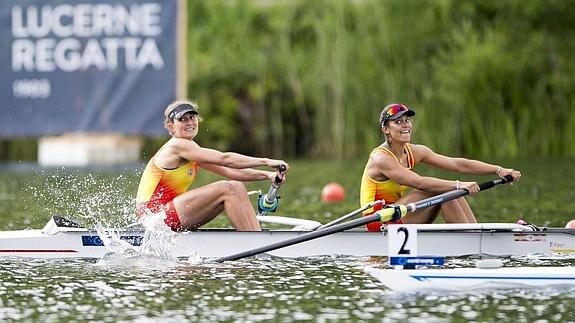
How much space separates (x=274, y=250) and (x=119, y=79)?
19992mm

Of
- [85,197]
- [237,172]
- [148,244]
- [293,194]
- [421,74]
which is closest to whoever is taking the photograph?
[148,244]

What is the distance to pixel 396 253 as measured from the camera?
10.8 meters

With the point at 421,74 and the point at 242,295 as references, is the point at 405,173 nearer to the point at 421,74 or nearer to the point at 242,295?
the point at 242,295

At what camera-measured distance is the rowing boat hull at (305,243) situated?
499 inches

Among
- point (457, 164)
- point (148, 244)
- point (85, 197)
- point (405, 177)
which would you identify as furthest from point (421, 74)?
point (148, 244)

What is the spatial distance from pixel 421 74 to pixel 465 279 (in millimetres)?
23400

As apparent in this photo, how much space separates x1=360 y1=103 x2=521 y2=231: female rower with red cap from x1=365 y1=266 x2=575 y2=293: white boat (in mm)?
2089

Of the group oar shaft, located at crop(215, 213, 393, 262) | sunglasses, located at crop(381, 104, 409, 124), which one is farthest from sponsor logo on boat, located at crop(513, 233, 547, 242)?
sunglasses, located at crop(381, 104, 409, 124)

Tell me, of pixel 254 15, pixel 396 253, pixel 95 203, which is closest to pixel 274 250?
pixel 396 253

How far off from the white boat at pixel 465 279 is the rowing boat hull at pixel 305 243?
1.86 m

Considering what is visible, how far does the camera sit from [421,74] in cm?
3375

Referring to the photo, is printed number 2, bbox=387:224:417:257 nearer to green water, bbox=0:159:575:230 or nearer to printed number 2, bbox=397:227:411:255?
printed number 2, bbox=397:227:411:255

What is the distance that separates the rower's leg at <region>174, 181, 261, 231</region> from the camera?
1280 cm

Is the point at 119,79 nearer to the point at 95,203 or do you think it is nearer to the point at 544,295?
the point at 95,203
